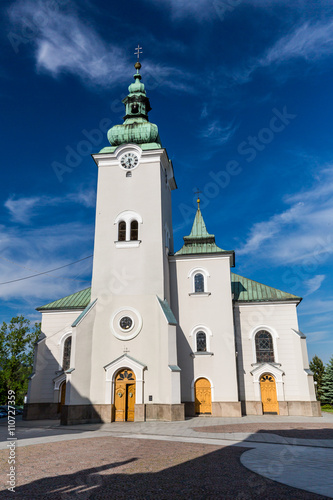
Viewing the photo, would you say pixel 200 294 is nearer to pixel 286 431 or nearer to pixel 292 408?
pixel 292 408

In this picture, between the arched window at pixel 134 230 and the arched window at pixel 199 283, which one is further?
the arched window at pixel 199 283

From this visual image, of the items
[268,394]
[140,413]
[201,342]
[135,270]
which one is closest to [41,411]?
[140,413]

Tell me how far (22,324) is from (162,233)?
60.8 feet

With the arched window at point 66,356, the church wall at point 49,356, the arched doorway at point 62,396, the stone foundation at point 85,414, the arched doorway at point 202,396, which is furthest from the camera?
the arched window at point 66,356

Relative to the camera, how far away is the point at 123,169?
2694 centimetres

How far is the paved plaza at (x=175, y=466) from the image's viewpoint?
6.88 m

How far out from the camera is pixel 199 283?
26.3m

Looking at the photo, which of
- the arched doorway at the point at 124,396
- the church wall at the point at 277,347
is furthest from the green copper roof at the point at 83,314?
the church wall at the point at 277,347

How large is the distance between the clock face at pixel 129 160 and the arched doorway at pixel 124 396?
14.2 m

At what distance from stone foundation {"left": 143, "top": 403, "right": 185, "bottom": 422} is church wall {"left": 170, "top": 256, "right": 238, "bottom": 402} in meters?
3.46

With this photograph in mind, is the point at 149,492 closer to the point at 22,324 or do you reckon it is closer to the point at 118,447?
the point at 118,447

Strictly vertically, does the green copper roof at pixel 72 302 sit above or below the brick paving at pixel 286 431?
above

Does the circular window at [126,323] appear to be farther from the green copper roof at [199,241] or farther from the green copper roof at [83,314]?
the green copper roof at [199,241]

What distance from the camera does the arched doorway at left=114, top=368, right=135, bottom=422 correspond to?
70.0 feet
